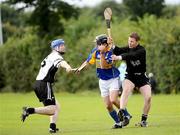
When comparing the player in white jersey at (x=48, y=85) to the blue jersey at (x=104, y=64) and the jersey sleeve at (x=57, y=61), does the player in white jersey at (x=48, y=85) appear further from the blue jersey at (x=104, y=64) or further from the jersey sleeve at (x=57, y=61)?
the blue jersey at (x=104, y=64)

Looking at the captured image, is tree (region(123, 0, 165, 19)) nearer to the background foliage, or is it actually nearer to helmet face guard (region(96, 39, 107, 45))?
the background foliage

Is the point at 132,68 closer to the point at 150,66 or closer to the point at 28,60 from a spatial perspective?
the point at 150,66

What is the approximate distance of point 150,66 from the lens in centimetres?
3984

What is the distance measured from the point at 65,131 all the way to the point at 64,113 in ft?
26.1

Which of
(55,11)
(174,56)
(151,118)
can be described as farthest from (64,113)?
(55,11)

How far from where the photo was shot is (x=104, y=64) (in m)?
17.5

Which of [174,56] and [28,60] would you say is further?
[28,60]

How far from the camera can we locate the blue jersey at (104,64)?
690 inches

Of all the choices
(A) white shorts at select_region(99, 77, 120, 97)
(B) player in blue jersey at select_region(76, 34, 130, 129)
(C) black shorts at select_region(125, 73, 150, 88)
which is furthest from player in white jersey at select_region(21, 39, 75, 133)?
(C) black shorts at select_region(125, 73, 150, 88)

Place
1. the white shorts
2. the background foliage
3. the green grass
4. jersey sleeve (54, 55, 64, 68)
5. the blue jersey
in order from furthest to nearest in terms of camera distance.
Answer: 1. the background foliage
2. the white shorts
3. the blue jersey
4. jersey sleeve (54, 55, 64, 68)
5. the green grass

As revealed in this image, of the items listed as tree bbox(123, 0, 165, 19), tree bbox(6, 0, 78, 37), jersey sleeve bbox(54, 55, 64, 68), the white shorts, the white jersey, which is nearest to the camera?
jersey sleeve bbox(54, 55, 64, 68)

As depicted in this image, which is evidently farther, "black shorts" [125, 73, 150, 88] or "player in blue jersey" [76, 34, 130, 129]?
"black shorts" [125, 73, 150, 88]

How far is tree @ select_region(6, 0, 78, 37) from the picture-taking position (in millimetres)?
51000

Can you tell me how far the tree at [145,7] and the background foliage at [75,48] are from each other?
1471 centimetres
